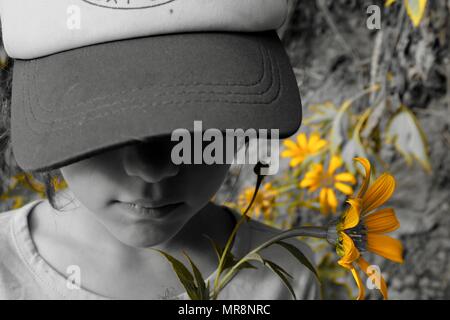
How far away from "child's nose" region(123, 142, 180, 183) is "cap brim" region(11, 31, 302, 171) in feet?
0.15

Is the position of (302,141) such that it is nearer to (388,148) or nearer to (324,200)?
(324,200)

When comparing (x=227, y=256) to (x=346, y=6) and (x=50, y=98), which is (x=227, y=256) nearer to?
(x=50, y=98)

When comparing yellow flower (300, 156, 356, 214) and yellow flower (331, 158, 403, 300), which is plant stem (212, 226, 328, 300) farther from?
yellow flower (300, 156, 356, 214)

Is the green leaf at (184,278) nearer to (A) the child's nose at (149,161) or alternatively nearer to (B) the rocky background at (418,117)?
(A) the child's nose at (149,161)

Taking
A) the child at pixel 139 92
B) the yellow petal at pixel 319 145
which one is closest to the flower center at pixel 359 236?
the child at pixel 139 92

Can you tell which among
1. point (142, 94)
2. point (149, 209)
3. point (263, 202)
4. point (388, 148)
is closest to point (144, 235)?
point (149, 209)

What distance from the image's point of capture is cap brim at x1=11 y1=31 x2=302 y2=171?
0.63 metres

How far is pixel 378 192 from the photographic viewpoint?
640 mm

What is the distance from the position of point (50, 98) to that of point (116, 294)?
340 mm

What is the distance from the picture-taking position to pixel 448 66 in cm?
147

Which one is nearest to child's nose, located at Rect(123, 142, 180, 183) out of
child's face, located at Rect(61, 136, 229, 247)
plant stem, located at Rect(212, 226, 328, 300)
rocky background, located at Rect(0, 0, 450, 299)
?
child's face, located at Rect(61, 136, 229, 247)

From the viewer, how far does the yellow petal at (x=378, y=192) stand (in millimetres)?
631

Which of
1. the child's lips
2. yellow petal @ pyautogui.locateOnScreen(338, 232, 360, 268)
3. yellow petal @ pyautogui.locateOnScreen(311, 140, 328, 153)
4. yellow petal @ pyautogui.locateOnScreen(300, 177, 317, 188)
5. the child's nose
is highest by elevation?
yellow petal @ pyautogui.locateOnScreen(311, 140, 328, 153)
